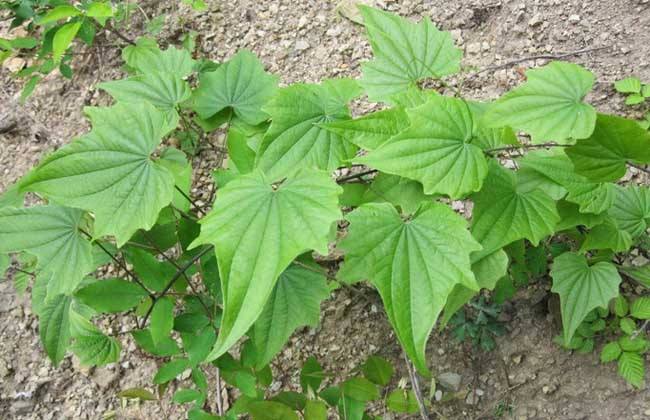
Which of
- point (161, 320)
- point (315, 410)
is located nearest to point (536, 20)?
point (315, 410)

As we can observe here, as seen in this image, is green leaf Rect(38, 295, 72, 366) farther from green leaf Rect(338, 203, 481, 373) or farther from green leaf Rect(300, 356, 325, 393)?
green leaf Rect(338, 203, 481, 373)

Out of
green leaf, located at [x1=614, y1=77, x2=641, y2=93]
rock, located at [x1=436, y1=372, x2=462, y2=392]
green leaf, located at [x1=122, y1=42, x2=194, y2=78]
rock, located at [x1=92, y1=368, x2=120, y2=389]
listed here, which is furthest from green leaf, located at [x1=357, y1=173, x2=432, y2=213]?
rock, located at [x1=92, y1=368, x2=120, y2=389]

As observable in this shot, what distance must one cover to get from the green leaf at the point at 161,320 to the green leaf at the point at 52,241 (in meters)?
0.23

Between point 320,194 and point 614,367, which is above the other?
point 320,194

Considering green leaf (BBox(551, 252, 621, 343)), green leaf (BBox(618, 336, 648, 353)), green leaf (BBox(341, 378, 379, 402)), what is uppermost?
green leaf (BBox(551, 252, 621, 343))

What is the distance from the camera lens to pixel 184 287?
1913 millimetres

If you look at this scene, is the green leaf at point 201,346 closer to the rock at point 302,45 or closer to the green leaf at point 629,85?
the rock at point 302,45

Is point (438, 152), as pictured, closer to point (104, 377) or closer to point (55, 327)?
point (55, 327)

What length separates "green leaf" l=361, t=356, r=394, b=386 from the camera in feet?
6.43

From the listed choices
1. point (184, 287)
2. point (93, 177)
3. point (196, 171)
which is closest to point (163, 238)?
point (184, 287)

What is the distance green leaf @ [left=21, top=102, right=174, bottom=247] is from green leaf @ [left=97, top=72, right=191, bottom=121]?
418mm

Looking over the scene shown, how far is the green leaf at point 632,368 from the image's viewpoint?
196cm

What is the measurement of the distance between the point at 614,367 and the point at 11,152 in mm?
2999

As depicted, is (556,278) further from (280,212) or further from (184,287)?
(184,287)
